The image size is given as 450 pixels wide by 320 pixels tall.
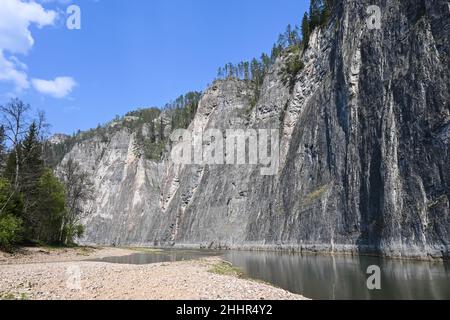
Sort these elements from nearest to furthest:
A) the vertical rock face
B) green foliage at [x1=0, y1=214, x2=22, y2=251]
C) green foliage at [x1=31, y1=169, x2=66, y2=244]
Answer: the vertical rock face → green foliage at [x1=0, y1=214, x2=22, y2=251] → green foliage at [x1=31, y1=169, x2=66, y2=244]

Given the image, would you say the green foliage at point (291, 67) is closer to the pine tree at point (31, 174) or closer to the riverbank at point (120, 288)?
the pine tree at point (31, 174)

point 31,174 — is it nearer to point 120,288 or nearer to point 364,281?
point 120,288

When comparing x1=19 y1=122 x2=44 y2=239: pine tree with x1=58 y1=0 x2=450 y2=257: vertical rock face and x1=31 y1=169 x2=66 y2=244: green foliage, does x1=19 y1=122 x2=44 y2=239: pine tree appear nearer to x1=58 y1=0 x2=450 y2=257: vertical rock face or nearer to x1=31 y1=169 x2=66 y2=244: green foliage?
x1=31 y1=169 x2=66 y2=244: green foliage

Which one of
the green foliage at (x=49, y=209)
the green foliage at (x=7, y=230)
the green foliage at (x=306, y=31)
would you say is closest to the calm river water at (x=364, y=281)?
the green foliage at (x=7, y=230)

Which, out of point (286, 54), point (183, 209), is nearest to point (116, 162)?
point (183, 209)

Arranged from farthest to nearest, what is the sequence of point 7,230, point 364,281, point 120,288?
1. point 7,230
2. point 364,281
3. point 120,288

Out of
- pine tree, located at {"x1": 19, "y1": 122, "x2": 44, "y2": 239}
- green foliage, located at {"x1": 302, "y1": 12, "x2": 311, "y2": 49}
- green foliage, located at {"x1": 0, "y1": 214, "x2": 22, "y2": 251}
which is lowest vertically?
green foliage, located at {"x1": 0, "y1": 214, "x2": 22, "y2": 251}

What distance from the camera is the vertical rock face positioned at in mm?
30234

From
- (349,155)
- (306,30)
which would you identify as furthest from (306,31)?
(349,155)

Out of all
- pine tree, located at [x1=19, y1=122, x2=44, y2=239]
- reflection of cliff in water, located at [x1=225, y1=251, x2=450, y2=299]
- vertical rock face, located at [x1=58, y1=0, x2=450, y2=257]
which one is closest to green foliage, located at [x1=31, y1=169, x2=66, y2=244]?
pine tree, located at [x1=19, y1=122, x2=44, y2=239]

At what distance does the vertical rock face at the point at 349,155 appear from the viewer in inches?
1190

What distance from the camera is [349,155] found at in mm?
42844

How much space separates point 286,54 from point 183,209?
42822mm

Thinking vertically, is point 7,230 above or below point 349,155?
below
